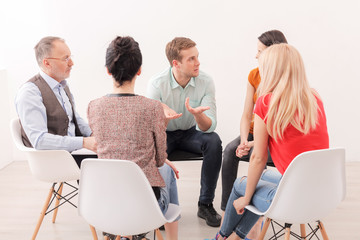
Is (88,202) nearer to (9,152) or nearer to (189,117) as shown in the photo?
(189,117)

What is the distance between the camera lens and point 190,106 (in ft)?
10.2

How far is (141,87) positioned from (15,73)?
1.31 metres

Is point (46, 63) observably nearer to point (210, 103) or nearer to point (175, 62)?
point (175, 62)

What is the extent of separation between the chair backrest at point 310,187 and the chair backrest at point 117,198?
1.79 feet

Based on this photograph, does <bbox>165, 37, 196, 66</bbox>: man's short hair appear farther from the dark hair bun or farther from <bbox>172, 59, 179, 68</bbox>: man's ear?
the dark hair bun

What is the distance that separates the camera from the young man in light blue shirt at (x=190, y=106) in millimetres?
3064

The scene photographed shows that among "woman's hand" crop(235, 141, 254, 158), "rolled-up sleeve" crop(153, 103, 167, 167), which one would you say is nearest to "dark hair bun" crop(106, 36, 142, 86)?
"rolled-up sleeve" crop(153, 103, 167, 167)

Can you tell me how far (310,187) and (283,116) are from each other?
33 centimetres

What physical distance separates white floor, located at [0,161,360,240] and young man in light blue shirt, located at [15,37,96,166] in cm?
58

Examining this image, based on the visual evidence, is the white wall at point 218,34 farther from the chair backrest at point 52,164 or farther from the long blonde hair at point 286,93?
the long blonde hair at point 286,93

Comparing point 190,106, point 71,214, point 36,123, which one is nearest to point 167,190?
point 36,123

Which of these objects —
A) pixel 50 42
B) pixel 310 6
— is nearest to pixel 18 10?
pixel 50 42

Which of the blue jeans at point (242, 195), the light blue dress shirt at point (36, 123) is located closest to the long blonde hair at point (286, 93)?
the blue jeans at point (242, 195)

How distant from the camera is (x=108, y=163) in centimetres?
176
